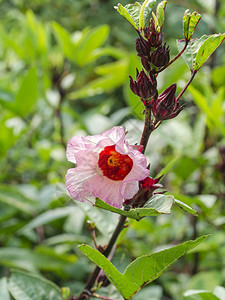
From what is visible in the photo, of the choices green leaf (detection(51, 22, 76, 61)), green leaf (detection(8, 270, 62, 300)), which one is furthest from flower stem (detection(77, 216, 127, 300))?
green leaf (detection(51, 22, 76, 61))

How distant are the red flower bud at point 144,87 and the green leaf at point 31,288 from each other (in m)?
0.43

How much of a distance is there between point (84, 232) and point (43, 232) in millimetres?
149

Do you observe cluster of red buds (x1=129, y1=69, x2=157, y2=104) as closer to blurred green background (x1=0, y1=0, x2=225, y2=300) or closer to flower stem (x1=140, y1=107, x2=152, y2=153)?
flower stem (x1=140, y1=107, x2=152, y2=153)

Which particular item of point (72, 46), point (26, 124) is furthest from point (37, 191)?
point (72, 46)

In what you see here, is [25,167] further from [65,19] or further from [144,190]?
[65,19]

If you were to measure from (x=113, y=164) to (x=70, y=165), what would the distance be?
0.80 meters

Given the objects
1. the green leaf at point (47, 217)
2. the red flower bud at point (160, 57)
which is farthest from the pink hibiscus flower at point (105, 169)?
the green leaf at point (47, 217)

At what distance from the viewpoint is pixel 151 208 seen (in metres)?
0.49

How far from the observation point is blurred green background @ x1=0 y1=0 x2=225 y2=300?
117 centimetres

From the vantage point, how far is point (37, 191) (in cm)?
132

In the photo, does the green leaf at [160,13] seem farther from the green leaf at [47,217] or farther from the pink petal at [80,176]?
the green leaf at [47,217]

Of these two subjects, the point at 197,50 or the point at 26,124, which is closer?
the point at 197,50

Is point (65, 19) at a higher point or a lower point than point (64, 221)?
higher

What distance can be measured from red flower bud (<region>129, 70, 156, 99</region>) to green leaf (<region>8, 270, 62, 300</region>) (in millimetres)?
431
